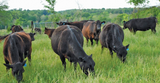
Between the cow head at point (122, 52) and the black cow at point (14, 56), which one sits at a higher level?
the black cow at point (14, 56)

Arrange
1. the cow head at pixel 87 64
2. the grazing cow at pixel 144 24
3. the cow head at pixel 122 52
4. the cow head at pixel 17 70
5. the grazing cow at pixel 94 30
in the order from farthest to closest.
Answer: the grazing cow at pixel 144 24 < the grazing cow at pixel 94 30 < the cow head at pixel 122 52 < the cow head at pixel 87 64 < the cow head at pixel 17 70

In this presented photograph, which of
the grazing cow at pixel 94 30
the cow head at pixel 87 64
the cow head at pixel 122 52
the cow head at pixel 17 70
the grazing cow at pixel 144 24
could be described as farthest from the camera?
the grazing cow at pixel 144 24

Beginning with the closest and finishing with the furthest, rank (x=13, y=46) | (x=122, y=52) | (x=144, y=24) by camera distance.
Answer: (x=13, y=46)
(x=122, y=52)
(x=144, y=24)

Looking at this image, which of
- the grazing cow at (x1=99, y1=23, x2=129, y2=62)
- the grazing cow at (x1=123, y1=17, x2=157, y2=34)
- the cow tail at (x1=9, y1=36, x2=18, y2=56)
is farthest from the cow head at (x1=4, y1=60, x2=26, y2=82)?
the grazing cow at (x1=123, y1=17, x2=157, y2=34)

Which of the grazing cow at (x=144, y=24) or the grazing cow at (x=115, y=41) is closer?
the grazing cow at (x=115, y=41)

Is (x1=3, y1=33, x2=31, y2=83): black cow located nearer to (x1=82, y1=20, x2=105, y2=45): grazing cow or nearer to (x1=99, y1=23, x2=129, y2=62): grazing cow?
(x1=99, y1=23, x2=129, y2=62): grazing cow

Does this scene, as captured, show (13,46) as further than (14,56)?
Yes

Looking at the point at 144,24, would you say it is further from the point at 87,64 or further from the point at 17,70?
the point at 17,70

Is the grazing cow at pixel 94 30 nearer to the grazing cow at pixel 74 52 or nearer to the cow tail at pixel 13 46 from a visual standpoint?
the grazing cow at pixel 74 52

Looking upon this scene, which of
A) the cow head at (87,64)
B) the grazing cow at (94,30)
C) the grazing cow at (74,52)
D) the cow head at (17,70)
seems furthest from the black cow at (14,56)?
the grazing cow at (94,30)

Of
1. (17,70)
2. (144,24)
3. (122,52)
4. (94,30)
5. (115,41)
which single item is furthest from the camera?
(144,24)

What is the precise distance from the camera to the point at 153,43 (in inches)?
294

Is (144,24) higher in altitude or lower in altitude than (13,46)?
higher

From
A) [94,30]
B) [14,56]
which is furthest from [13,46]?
[94,30]
